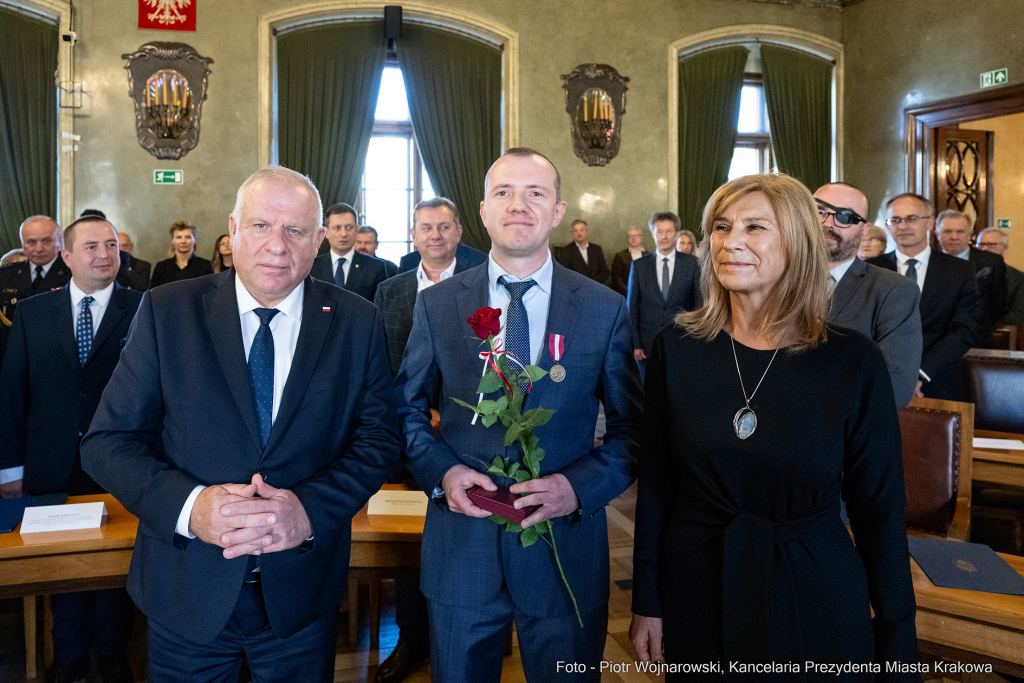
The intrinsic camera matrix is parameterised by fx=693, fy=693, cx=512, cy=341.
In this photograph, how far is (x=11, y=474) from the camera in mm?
2717

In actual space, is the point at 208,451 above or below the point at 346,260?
below

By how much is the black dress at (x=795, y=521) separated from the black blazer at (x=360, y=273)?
3855 millimetres

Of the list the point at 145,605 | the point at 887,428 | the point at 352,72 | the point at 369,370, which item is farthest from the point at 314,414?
the point at 352,72

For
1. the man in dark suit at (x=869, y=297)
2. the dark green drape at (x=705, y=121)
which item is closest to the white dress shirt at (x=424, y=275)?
the man in dark suit at (x=869, y=297)

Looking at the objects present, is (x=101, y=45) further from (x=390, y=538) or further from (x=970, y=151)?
(x=970, y=151)

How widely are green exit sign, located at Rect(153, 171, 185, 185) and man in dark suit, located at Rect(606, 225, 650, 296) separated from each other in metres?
4.73

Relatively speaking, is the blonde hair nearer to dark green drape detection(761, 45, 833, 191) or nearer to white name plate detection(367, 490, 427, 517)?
white name plate detection(367, 490, 427, 517)

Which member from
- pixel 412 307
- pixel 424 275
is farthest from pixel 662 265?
pixel 412 307

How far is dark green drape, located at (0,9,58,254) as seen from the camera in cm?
815

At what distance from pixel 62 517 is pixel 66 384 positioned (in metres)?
0.89

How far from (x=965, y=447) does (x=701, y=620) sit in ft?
4.74

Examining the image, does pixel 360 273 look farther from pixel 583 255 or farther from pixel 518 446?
pixel 583 255

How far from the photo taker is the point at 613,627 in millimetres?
3047

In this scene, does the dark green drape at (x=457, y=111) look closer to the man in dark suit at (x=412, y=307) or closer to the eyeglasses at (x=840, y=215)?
the man in dark suit at (x=412, y=307)
